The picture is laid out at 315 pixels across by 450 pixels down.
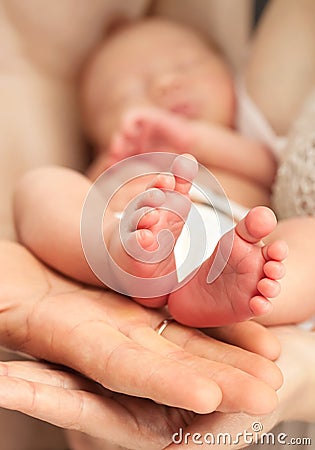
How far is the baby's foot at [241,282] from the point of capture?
0.64 m

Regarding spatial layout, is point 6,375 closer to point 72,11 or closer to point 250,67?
point 250,67

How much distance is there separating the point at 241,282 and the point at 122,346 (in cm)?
13

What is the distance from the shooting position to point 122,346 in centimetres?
68

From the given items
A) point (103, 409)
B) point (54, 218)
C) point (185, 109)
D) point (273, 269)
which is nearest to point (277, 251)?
point (273, 269)

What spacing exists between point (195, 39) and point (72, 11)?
0.82 feet

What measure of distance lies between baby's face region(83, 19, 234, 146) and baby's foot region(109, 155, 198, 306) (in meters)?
→ 0.65

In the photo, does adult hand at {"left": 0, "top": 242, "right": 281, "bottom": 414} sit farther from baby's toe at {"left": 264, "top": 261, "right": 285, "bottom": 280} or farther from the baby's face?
the baby's face

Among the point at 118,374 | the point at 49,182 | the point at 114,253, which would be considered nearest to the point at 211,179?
the point at 49,182

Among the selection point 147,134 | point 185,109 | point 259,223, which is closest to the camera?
point 259,223

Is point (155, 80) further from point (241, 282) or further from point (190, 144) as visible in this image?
point (241, 282)

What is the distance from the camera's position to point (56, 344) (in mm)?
720
